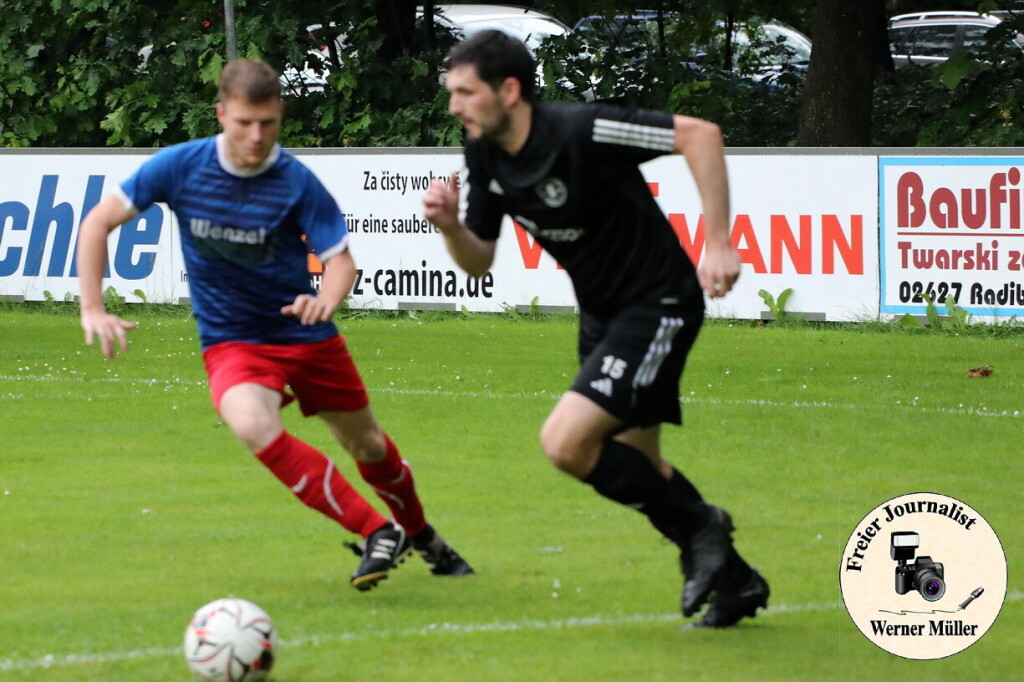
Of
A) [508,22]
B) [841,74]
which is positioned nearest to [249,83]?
[841,74]

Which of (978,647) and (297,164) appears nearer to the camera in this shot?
(978,647)

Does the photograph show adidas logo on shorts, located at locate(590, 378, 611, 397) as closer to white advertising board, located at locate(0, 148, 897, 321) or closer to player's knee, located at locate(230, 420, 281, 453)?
player's knee, located at locate(230, 420, 281, 453)

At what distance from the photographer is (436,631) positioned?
5852mm

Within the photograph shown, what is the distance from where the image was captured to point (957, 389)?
1206 cm

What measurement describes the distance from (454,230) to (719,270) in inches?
36.5

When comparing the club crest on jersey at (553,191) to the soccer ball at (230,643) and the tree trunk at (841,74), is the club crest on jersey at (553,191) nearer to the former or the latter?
the soccer ball at (230,643)

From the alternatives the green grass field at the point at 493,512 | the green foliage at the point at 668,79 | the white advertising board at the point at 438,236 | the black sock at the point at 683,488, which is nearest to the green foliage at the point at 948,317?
the green grass field at the point at 493,512

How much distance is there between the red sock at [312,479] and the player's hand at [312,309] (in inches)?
17.5

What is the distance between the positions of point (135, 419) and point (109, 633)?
5304 millimetres

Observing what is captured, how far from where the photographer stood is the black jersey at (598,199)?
552cm

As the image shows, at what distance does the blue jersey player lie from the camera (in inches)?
243

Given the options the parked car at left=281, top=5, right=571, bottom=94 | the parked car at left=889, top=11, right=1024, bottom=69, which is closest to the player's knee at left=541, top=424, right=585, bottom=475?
the parked car at left=281, top=5, right=571, bottom=94

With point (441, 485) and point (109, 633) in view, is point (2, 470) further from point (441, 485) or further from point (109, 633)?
point (109, 633)

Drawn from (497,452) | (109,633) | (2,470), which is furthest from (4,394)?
(109,633)
